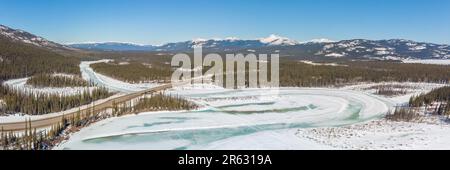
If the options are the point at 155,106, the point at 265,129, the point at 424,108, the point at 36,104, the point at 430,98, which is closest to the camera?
the point at 265,129

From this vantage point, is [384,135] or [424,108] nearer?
[384,135]

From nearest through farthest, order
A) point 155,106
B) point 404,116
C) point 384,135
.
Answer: point 384,135, point 404,116, point 155,106

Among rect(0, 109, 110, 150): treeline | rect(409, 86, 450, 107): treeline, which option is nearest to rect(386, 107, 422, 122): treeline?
rect(409, 86, 450, 107): treeline

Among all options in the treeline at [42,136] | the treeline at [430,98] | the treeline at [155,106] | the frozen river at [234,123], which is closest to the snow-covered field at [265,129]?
the frozen river at [234,123]

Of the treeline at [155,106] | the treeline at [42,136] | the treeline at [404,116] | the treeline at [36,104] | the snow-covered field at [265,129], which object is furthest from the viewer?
the treeline at [155,106]

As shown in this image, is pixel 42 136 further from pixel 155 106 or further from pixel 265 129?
pixel 265 129

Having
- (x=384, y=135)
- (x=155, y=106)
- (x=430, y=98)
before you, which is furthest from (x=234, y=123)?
(x=430, y=98)

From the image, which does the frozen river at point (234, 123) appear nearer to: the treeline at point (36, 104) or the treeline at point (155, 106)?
the treeline at point (155, 106)

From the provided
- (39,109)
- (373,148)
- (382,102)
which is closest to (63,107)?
(39,109)
